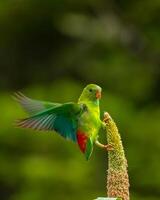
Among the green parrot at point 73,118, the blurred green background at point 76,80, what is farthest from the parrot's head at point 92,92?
the blurred green background at point 76,80

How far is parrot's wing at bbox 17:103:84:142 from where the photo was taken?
2.70 meters

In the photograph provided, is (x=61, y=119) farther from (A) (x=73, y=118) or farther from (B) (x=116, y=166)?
(B) (x=116, y=166)

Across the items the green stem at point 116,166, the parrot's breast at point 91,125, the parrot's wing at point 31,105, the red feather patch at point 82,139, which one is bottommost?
the green stem at point 116,166

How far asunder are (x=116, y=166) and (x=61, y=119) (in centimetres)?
24

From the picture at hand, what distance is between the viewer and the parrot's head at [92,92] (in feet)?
8.69

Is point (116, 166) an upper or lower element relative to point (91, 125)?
lower

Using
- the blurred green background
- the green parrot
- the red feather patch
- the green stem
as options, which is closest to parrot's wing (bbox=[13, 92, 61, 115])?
the green parrot

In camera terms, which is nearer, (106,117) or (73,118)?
(106,117)

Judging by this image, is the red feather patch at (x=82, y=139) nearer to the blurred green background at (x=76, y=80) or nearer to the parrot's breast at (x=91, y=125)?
the parrot's breast at (x=91, y=125)

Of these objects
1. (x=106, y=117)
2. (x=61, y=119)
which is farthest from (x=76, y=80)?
(x=106, y=117)

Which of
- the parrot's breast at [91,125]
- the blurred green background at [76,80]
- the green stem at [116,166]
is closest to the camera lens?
the green stem at [116,166]

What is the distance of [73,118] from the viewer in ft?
8.92

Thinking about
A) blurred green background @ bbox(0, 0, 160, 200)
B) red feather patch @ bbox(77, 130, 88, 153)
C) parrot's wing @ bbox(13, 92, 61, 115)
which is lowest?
red feather patch @ bbox(77, 130, 88, 153)

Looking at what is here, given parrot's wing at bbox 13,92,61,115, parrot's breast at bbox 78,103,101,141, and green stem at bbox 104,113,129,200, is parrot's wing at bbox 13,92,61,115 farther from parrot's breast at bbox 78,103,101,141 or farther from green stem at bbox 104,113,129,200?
green stem at bbox 104,113,129,200
